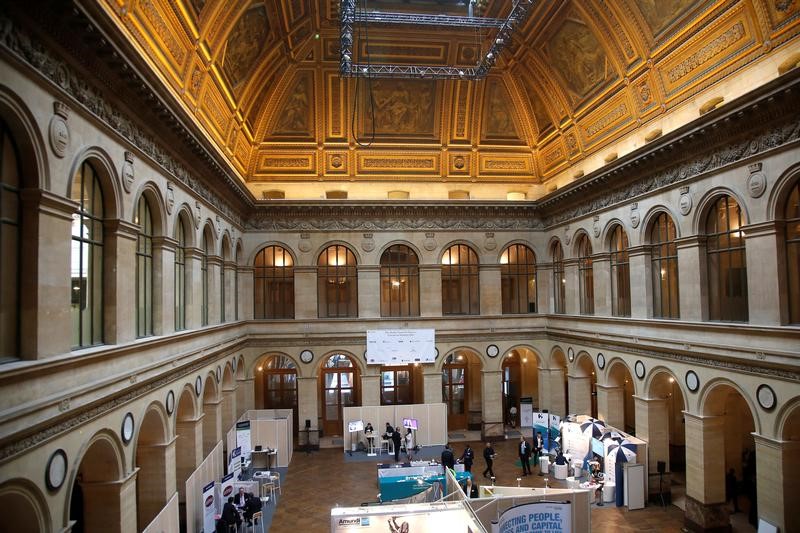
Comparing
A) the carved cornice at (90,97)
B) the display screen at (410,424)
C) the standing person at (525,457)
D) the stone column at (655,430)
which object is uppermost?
the carved cornice at (90,97)

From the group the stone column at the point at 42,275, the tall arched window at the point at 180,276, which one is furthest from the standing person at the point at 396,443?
the stone column at the point at 42,275

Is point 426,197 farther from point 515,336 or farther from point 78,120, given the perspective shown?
point 78,120

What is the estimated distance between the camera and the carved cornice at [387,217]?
24.9 meters

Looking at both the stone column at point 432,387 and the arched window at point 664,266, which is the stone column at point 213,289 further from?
the arched window at point 664,266

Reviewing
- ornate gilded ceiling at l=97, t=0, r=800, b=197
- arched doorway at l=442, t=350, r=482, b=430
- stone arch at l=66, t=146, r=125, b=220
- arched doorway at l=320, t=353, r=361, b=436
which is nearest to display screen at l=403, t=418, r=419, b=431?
arched doorway at l=320, t=353, r=361, b=436

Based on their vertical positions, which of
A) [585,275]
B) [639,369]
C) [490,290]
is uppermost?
[585,275]

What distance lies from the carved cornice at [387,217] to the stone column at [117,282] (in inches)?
545

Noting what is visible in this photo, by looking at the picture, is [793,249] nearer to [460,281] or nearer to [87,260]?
[460,281]

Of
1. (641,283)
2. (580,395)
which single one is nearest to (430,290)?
(580,395)

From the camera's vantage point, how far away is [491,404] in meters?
25.5

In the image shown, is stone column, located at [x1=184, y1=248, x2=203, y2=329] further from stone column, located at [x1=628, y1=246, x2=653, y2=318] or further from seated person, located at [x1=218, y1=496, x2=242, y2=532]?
stone column, located at [x1=628, y1=246, x2=653, y2=318]

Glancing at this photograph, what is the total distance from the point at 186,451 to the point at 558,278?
697 inches

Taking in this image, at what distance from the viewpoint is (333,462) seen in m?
22.4

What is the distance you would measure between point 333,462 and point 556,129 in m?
17.5
